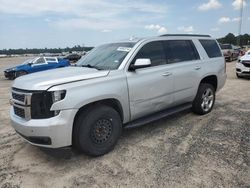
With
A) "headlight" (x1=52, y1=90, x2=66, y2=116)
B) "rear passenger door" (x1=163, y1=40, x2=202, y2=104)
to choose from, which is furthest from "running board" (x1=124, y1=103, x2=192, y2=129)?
"headlight" (x1=52, y1=90, x2=66, y2=116)

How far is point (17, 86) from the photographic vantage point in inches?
154

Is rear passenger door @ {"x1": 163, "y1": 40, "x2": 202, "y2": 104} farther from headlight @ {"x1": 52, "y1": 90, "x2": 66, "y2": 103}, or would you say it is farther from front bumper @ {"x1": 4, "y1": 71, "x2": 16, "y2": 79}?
front bumper @ {"x1": 4, "y1": 71, "x2": 16, "y2": 79}

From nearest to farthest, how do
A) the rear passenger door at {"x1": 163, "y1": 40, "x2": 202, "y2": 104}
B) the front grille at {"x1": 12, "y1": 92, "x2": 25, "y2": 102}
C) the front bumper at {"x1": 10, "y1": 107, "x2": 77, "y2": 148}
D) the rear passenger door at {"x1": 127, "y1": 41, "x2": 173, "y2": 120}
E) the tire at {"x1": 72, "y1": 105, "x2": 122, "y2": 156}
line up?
the front bumper at {"x1": 10, "y1": 107, "x2": 77, "y2": 148} → the front grille at {"x1": 12, "y1": 92, "x2": 25, "y2": 102} → the tire at {"x1": 72, "y1": 105, "x2": 122, "y2": 156} → the rear passenger door at {"x1": 127, "y1": 41, "x2": 173, "y2": 120} → the rear passenger door at {"x1": 163, "y1": 40, "x2": 202, "y2": 104}

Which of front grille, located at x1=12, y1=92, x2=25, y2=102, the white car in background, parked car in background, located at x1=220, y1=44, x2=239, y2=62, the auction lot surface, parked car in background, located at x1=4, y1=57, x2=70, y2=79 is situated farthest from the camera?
parked car in background, located at x1=220, y1=44, x2=239, y2=62

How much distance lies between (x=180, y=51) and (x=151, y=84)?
4.31 ft

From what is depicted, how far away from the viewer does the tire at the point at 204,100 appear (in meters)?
6.06

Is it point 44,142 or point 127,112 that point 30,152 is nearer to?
point 44,142

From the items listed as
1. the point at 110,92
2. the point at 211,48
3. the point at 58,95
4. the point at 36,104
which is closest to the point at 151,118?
the point at 110,92

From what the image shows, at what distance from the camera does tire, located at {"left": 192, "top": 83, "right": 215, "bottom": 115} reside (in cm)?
606

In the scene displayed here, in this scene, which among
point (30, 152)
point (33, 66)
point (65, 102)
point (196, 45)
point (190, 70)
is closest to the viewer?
point (65, 102)

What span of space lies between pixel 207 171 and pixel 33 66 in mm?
15210

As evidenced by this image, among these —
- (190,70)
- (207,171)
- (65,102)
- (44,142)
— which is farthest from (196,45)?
(44,142)

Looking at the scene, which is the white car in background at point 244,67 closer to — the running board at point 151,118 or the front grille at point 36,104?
the running board at point 151,118

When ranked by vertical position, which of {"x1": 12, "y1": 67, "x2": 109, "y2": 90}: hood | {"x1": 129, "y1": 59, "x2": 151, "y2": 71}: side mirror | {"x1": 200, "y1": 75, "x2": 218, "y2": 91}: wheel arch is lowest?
{"x1": 200, "y1": 75, "x2": 218, "y2": 91}: wheel arch
